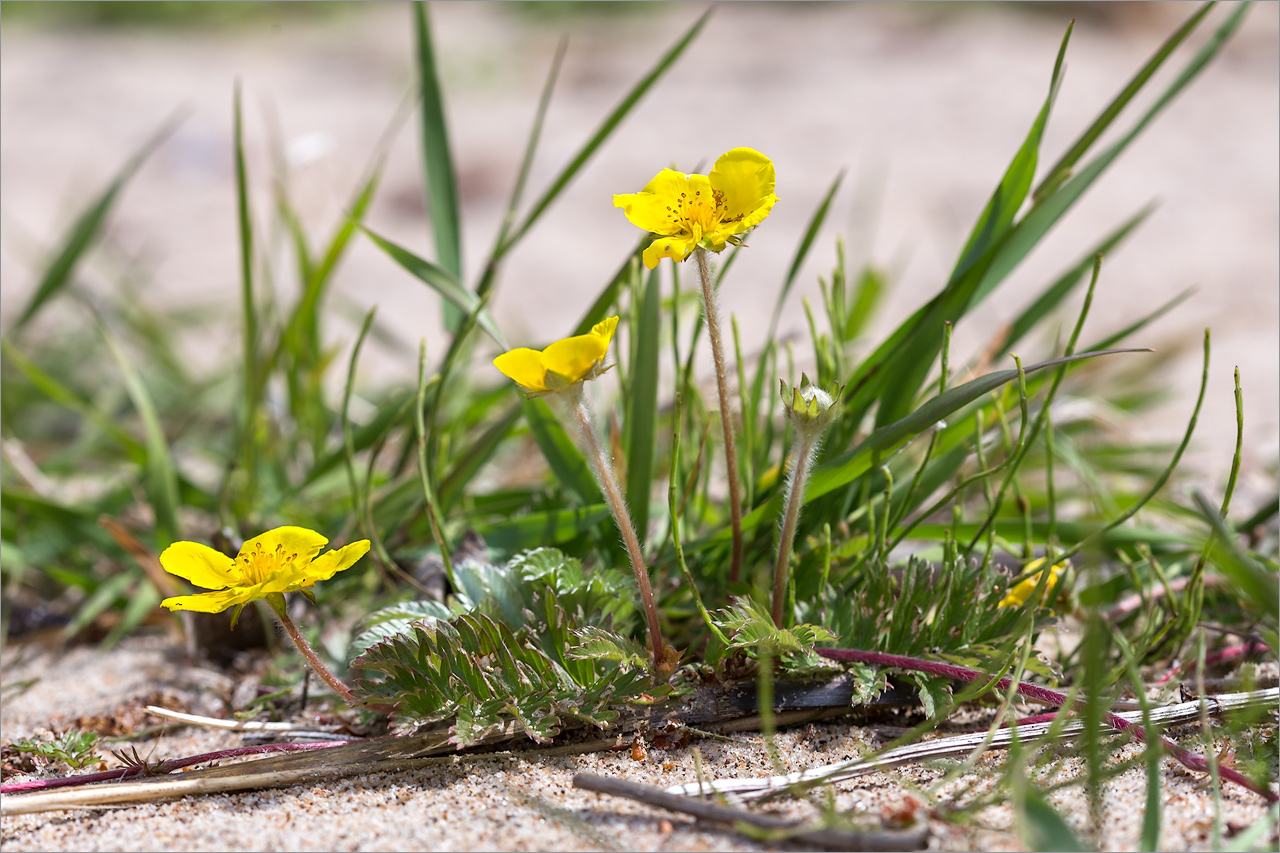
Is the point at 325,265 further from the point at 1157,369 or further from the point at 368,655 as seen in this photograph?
the point at 1157,369

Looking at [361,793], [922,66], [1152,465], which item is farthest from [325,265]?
[922,66]

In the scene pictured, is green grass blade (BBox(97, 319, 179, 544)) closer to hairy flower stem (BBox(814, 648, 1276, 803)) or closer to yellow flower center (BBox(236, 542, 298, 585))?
yellow flower center (BBox(236, 542, 298, 585))

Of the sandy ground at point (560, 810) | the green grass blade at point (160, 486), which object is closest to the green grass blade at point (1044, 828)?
the sandy ground at point (560, 810)

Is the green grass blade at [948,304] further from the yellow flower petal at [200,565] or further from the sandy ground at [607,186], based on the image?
the yellow flower petal at [200,565]

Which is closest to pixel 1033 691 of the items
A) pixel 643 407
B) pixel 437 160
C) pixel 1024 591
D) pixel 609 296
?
pixel 1024 591

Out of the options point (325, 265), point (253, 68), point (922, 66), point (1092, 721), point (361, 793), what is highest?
point (253, 68)

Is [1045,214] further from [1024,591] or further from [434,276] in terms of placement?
[434,276]
